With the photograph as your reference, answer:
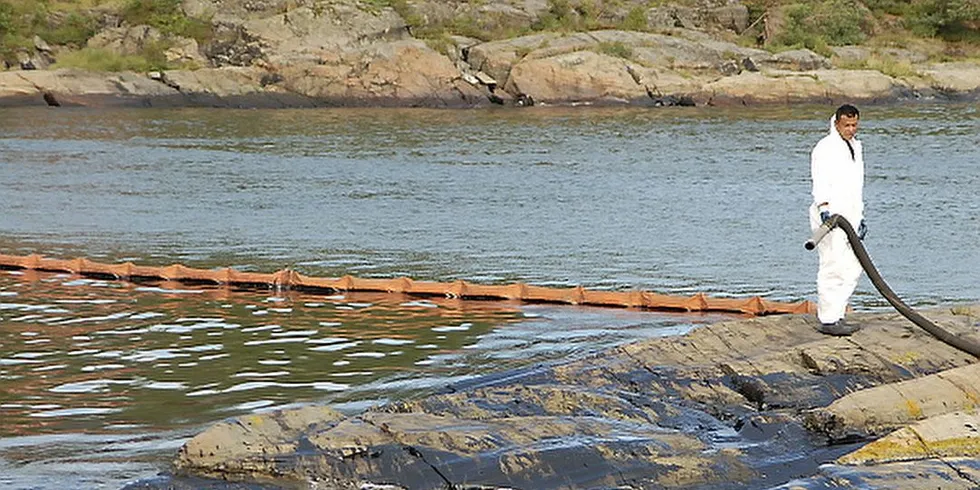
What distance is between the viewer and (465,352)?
13.3m

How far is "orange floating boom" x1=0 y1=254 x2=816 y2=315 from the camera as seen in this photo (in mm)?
15539

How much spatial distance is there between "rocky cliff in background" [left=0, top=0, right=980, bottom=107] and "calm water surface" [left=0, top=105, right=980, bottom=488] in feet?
20.0

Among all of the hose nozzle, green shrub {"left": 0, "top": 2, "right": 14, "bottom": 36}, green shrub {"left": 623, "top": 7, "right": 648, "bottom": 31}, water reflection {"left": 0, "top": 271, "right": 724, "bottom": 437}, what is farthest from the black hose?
green shrub {"left": 0, "top": 2, "right": 14, "bottom": 36}

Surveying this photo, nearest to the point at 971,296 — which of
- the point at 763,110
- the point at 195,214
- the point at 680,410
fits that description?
the point at 680,410

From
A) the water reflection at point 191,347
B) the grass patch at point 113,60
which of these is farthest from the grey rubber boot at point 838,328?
the grass patch at point 113,60

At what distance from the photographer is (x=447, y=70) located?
187 ft

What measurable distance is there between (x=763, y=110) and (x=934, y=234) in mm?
28983

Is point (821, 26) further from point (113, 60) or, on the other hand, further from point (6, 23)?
point (6, 23)

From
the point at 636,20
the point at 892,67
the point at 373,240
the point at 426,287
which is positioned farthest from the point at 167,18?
the point at 426,287

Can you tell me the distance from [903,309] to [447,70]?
4671cm

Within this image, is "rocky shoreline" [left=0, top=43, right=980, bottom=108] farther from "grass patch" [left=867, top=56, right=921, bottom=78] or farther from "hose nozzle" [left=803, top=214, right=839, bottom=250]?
"hose nozzle" [left=803, top=214, right=839, bottom=250]

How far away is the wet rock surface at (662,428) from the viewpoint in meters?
8.18

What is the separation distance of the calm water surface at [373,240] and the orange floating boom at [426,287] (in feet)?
0.93

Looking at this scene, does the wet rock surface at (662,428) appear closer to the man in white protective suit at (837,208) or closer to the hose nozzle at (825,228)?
the man in white protective suit at (837,208)
